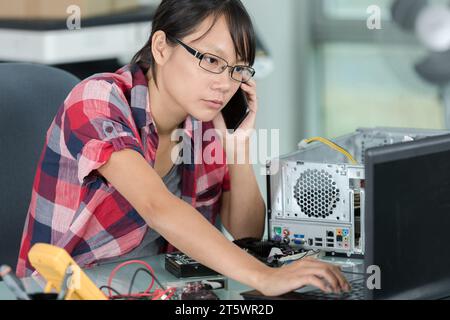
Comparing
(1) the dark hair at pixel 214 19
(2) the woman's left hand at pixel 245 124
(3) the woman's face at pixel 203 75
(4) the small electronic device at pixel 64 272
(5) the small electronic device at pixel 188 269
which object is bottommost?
(5) the small electronic device at pixel 188 269

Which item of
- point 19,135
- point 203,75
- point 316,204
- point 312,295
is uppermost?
point 203,75

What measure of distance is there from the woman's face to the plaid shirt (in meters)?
0.09

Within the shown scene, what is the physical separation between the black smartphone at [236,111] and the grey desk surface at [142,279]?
1.11 feet

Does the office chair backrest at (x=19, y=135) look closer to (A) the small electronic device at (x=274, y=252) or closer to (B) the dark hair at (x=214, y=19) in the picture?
(B) the dark hair at (x=214, y=19)

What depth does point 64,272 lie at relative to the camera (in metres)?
1.29

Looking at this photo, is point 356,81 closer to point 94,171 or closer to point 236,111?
point 236,111

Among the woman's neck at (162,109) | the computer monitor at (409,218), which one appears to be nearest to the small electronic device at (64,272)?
the computer monitor at (409,218)

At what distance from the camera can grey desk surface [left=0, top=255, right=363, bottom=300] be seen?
152 centimetres

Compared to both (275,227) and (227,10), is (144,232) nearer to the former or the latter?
(275,227)

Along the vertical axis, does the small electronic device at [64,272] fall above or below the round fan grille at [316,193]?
below

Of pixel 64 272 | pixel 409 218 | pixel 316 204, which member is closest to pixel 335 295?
pixel 409 218

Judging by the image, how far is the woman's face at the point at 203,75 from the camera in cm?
167

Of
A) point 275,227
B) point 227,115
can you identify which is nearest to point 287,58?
point 227,115

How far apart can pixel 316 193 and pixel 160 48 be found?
15.4 inches
